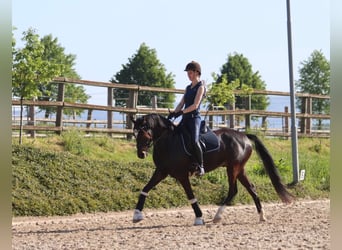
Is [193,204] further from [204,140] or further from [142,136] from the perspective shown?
[142,136]

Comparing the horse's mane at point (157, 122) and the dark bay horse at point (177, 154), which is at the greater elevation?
the horse's mane at point (157, 122)

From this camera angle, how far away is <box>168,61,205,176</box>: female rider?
875 centimetres

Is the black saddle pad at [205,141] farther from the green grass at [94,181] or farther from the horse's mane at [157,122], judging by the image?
A: the green grass at [94,181]

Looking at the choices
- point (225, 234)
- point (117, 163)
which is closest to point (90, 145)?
point (117, 163)

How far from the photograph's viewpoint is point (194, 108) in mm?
8734

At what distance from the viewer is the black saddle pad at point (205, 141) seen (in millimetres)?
8953

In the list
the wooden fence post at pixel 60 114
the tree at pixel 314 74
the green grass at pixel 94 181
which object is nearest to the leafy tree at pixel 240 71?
the tree at pixel 314 74

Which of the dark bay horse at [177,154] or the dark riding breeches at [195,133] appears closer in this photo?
the dark bay horse at [177,154]

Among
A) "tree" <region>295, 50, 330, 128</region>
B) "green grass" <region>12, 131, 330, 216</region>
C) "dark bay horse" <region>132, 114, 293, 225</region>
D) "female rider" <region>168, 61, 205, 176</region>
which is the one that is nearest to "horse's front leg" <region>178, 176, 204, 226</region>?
"dark bay horse" <region>132, 114, 293, 225</region>

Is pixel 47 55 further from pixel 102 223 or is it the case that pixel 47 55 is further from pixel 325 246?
pixel 325 246

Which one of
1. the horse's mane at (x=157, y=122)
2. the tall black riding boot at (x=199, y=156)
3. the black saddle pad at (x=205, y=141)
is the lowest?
the tall black riding boot at (x=199, y=156)

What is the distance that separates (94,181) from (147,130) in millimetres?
4363

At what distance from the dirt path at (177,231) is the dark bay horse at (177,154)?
47 centimetres

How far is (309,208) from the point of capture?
1144 centimetres
